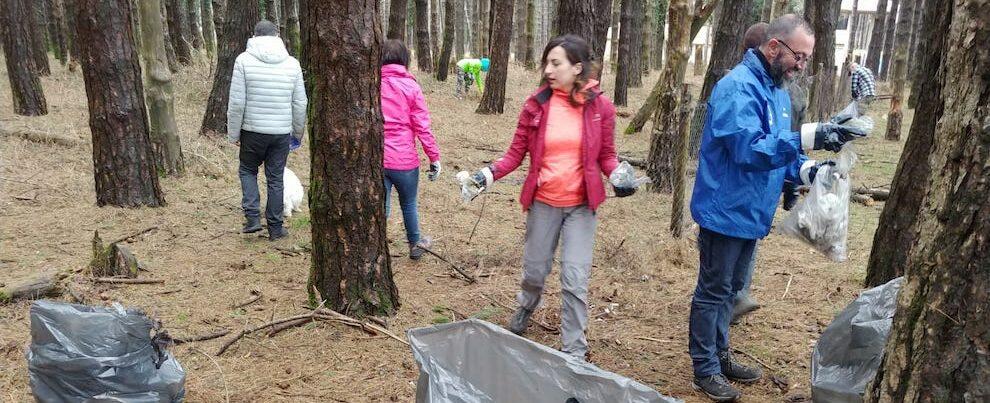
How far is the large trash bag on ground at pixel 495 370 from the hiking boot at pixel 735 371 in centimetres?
158

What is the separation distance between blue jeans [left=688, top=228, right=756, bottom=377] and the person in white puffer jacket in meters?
3.68

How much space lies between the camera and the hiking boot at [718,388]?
3643 mm

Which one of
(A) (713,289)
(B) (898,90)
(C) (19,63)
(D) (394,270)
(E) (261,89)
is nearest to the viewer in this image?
(A) (713,289)

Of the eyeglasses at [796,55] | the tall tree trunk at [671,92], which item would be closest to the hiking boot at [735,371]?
the eyeglasses at [796,55]

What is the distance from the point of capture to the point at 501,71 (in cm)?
1441

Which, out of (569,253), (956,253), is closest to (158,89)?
(569,253)

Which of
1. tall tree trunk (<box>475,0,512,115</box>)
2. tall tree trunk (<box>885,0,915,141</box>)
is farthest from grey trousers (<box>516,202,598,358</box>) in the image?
tall tree trunk (<box>885,0,915,141</box>)

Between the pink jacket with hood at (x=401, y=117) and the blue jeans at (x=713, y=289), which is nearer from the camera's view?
the blue jeans at (x=713, y=289)

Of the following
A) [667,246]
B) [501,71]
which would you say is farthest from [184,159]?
[501,71]

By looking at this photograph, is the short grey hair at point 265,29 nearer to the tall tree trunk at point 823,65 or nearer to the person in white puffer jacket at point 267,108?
the person in white puffer jacket at point 267,108

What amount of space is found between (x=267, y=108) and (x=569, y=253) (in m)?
3.09

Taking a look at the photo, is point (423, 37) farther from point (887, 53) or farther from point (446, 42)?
point (887, 53)

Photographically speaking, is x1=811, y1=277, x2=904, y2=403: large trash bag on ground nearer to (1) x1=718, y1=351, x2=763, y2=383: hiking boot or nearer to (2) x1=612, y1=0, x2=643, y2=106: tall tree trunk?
(1) x1=718, y1=351, x2=763, y2=383: hiking boot

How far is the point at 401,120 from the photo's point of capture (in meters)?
5.45
